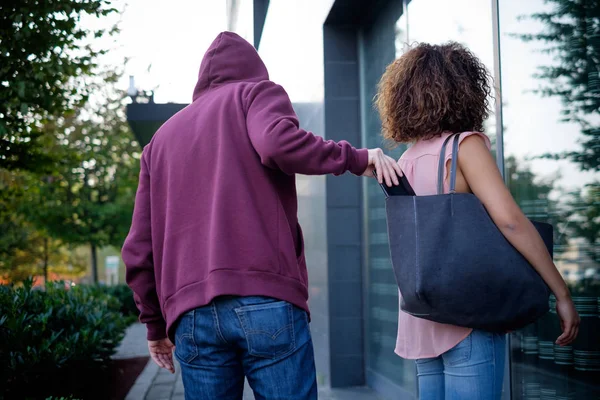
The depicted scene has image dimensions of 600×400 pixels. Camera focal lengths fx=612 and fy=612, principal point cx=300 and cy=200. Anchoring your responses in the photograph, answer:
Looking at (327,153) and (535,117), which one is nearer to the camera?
(327,153)

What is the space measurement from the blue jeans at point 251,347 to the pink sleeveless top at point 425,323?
416mm

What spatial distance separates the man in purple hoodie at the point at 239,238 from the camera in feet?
5.87

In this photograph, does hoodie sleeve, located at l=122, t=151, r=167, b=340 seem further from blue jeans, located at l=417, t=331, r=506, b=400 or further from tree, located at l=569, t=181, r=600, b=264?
tree, located at l=569, t=181, r=600, b=264

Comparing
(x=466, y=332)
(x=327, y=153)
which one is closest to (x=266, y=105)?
(x=327, y=153)

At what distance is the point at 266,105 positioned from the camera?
6.22 ft

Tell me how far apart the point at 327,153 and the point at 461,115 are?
1.71 feet

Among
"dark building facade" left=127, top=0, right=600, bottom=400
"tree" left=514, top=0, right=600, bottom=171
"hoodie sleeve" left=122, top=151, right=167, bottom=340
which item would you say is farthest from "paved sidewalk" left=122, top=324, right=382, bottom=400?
"hoodie sleeve" left=122, top=151, right=167, bottom=340

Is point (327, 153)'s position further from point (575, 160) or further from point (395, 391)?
point (395, 391)

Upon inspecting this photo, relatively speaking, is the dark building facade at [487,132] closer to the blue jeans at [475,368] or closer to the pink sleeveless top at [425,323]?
the pink sleeveless top at [425,323]

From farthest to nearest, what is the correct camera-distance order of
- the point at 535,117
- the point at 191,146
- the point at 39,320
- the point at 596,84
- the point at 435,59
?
1. the point at 39,320
2. the point at 535,117
3. the point at 596,84
4. the point at 435,59
5. the point at 191,146

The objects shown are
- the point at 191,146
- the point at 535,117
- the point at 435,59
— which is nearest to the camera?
the point at 191,146

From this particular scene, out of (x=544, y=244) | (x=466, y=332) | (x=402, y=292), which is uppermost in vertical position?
(x=544, y=244)

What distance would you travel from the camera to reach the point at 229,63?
83.2 inches

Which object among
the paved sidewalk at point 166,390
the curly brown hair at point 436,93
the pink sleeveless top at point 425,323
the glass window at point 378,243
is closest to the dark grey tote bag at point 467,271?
the pink sleeveless top at point 425,323
